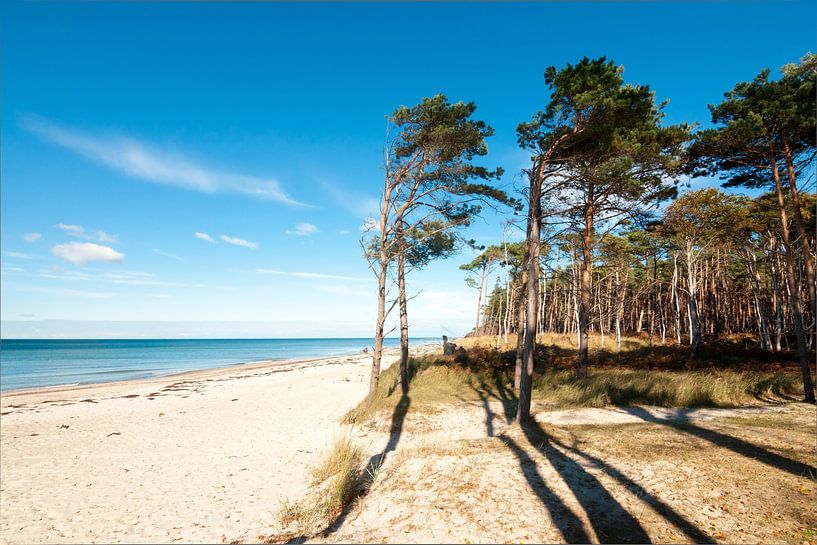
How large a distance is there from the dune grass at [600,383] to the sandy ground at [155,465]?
324cm

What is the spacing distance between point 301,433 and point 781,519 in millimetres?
10925

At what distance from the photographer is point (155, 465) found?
28.8 feet

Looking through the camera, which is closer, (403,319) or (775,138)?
(775,138)

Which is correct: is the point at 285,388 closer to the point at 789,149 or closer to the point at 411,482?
the point at 411,482

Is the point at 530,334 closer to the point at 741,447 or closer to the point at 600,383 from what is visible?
the point at 741,447

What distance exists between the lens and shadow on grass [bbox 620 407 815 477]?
5344 millimetres

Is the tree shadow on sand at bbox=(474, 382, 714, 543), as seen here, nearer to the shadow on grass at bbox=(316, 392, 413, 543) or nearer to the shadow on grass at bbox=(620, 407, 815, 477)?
the shadow on grass at bbox=(620, 407, 815, 477)

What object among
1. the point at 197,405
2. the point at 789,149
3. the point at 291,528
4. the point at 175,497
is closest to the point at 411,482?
the point at 291,528

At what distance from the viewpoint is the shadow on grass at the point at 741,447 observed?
534cm

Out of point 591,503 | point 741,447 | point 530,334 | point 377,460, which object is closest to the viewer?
point 591,503

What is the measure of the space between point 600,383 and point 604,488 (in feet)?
28.2

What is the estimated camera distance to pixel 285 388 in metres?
21.8

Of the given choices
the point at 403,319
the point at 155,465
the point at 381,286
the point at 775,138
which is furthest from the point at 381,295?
the point at 775,138

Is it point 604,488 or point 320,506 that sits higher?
point 604,488
